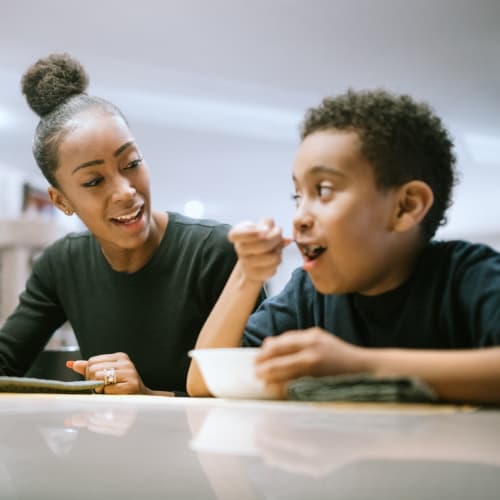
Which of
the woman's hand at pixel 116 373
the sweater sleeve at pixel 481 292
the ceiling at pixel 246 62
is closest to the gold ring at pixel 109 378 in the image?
the woman's hand at pixel 116 373

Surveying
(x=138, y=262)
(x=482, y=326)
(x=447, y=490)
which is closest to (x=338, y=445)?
(x=447, y=490)

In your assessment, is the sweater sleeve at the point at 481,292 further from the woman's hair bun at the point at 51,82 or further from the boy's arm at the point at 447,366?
A: the woman's hair bun at the point at 51,82

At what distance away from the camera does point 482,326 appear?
599 mm

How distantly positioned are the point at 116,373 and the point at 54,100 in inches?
18.8

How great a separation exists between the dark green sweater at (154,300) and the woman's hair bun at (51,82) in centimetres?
26

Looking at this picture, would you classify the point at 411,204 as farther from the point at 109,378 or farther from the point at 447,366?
the point at 109,378

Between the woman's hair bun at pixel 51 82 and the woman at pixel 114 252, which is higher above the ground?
the woman's hair bun at pixel 51 82

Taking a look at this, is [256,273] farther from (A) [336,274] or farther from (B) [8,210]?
(B) [8,210]

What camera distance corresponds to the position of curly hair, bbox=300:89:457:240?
2.14 feet

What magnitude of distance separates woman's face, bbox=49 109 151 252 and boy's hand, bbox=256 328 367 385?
0.54 meters

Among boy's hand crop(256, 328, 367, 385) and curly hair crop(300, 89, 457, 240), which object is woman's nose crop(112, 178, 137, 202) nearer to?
curly hair crop(300, 89, 457, 240)

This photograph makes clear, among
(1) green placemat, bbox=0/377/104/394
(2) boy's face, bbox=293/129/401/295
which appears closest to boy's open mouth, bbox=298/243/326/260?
(2) boy's face, bbox=293/129/401/295

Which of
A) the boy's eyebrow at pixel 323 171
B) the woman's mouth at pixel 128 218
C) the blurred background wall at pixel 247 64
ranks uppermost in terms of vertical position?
the blurred background wall at pixel 247 64

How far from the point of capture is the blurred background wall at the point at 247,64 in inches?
104
